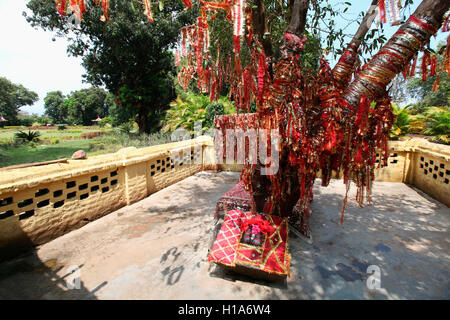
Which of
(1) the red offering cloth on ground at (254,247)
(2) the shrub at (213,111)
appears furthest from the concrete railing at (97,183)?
(2) the shrub at (213,111)

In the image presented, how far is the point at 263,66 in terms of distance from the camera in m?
2.45

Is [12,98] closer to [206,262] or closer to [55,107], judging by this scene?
[55,107]

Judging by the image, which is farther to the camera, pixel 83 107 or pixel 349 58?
pixel 83 107

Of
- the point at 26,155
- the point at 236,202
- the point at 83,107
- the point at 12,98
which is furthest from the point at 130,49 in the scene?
the point at 12,98

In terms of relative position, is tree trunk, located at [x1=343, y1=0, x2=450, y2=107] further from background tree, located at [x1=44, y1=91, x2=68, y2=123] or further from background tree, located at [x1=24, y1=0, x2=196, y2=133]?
background tree, located at [x1=44, y1=91, x2=68, y2=123]

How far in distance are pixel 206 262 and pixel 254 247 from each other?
0.91 meters

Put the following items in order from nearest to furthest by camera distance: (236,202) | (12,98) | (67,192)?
(236,202), (67,192), (12,98)

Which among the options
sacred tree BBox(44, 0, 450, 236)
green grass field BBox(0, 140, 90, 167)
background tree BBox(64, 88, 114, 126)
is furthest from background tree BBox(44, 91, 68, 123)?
sacred tree BBox(44, 0, 450, 236)

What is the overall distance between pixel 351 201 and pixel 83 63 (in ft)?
61.3

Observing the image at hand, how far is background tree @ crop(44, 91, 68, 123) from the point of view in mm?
64938

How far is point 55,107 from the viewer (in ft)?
221

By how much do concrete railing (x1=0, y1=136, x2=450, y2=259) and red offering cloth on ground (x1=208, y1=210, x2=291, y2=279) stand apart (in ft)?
10.2


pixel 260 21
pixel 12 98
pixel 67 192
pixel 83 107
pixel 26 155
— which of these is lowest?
pixel 26 155

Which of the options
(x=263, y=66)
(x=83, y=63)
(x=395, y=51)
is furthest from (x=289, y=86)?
(x=83, y=63)
